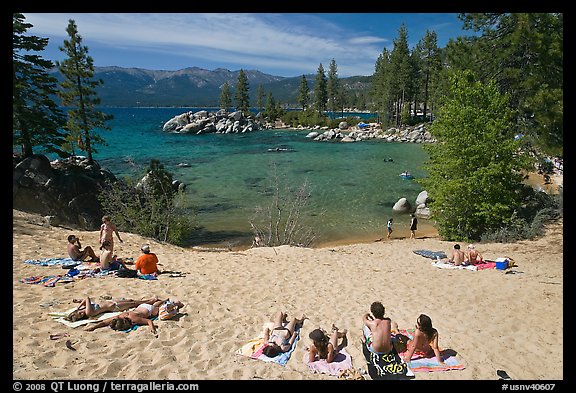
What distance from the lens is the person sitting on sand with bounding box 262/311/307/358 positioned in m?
5.98

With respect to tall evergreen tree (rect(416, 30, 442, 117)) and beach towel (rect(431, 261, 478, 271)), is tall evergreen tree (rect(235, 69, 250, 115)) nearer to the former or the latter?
tall evergreen tree (rect(416, 30, 442, 117))

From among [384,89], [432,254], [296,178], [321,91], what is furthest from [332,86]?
[432,254]

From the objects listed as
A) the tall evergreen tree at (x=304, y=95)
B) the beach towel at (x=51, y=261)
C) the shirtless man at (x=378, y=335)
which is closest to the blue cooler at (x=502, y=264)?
the shirtless man at (x=378, y=335)

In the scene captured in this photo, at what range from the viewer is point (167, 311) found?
7000 millimetres

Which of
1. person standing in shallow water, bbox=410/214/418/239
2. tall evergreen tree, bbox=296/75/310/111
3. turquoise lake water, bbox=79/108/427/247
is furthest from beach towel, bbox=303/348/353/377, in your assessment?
tall evergreen tree, bbox=296/75/310/111

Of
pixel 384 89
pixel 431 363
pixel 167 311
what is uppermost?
pixel 384 89

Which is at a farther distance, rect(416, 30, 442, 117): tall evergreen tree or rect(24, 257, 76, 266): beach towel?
rect(416, 30, 442, 117): tall evergreen tree

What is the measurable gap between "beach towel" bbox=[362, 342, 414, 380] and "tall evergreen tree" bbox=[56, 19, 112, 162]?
23106mm

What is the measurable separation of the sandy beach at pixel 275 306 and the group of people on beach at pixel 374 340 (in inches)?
10.6

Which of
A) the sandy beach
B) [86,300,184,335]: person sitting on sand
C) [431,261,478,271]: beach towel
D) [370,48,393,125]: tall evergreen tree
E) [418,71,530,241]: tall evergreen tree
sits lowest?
[431,261,478,271]: beach towel

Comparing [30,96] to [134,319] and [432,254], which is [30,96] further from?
[432,254]

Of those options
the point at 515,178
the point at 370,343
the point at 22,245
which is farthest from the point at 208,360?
the point at 515,178

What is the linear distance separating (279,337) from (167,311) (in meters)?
2.45
